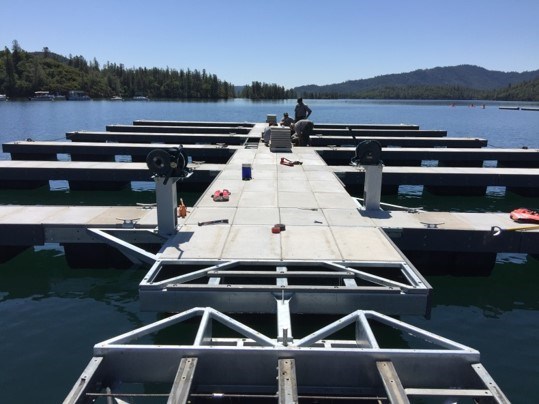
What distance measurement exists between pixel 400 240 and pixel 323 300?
377cm

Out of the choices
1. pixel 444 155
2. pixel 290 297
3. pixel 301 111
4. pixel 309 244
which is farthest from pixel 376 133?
pixel 290 297

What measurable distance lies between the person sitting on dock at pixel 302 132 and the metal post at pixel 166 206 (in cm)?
1596

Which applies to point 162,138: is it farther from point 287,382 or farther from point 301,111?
point 287,382

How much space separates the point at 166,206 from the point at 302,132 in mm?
16182

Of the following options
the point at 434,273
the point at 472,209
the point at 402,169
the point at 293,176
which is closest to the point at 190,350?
the point at 434,273

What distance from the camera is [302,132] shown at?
78.4 feet

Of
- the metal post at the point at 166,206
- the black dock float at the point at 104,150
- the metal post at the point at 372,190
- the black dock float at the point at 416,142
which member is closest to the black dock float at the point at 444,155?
the black dock float at the point at 416,142

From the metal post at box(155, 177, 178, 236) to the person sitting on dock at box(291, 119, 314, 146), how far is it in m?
16.0

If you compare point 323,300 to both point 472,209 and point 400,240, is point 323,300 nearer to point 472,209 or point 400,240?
point 400,240

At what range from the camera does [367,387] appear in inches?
200

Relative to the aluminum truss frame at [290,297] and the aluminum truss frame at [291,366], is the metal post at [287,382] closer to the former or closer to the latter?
the aluminum truss frame at [291,366]

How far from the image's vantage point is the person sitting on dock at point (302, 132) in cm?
2380

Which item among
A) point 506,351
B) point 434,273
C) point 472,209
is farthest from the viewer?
point 472,209

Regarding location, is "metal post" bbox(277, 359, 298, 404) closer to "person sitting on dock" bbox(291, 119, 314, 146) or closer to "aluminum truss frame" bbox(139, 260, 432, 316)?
"aluminum truss frame" bbox(139, 260, 432, 316)
